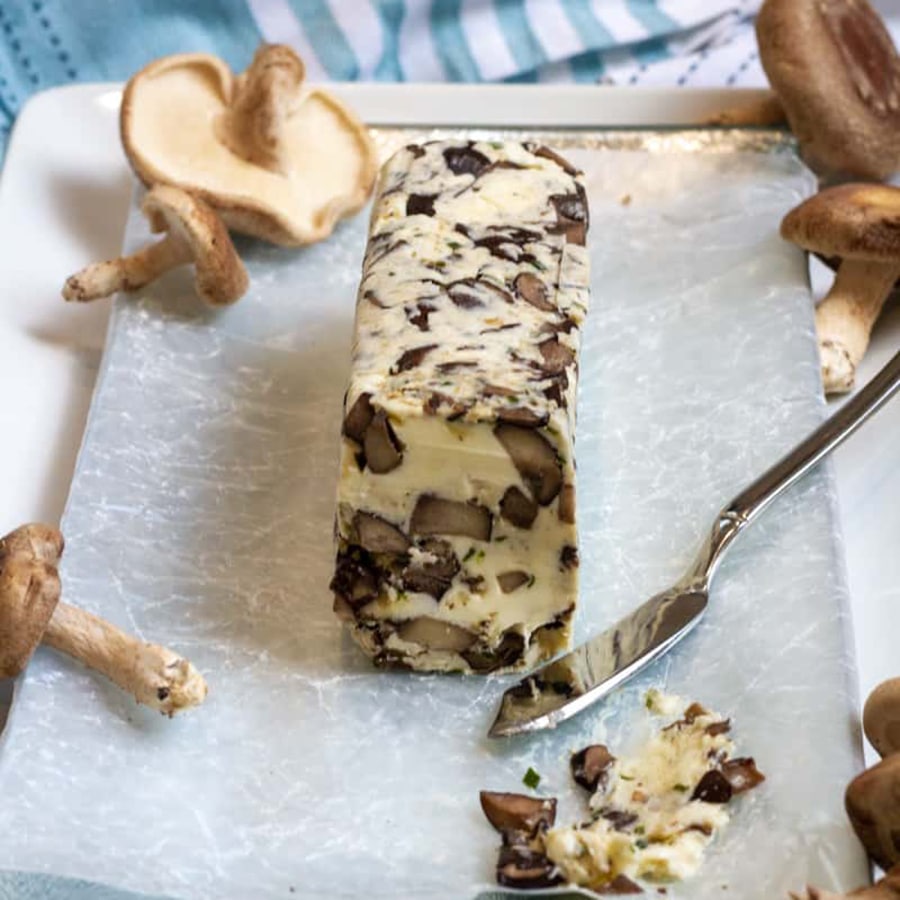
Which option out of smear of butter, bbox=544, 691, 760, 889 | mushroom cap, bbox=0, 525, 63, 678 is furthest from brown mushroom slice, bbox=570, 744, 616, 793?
mushroom cap, bbox=0, 525, 63, 678

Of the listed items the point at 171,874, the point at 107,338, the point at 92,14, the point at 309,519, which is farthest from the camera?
the point at 92,14

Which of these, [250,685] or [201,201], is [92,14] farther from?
[250,685]

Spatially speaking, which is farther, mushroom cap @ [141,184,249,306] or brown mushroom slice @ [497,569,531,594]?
mushroom cap @ [141,184,249,306]

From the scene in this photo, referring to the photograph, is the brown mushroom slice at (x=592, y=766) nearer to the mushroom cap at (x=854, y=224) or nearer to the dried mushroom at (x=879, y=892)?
the dried mushroom at (x=879, y=892)

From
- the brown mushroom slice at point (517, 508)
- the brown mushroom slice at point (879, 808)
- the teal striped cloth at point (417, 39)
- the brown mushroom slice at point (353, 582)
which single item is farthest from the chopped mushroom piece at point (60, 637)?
the teal striped cloth at point (417, 39)

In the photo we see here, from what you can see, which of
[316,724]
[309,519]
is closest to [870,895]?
[316,724]

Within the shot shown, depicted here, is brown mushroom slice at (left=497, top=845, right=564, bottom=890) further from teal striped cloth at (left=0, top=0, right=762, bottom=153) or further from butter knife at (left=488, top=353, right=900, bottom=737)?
teal striped cloth at (left=0, top=0, right=762, bottom=153)
